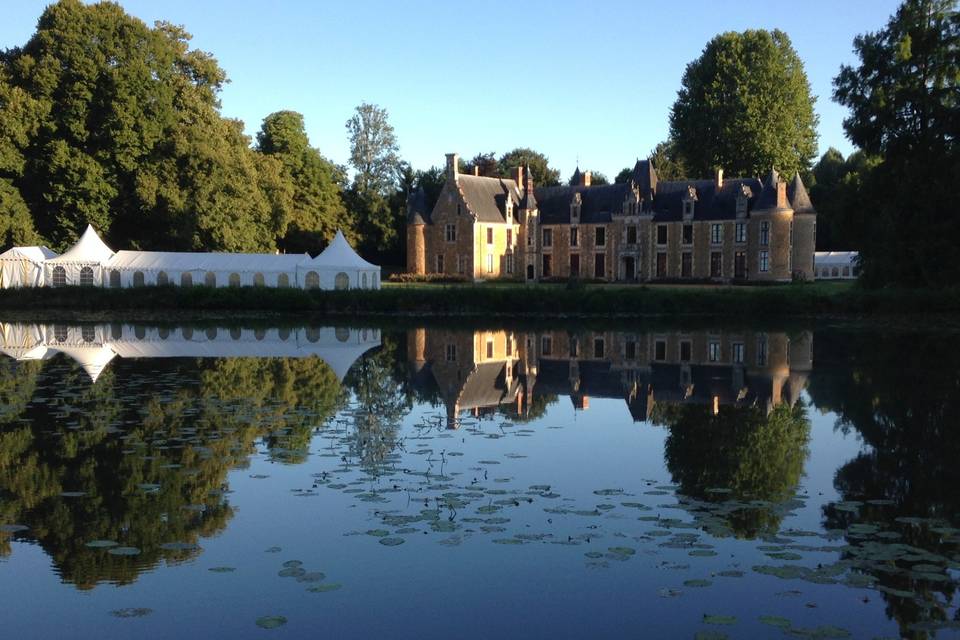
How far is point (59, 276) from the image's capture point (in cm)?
3578

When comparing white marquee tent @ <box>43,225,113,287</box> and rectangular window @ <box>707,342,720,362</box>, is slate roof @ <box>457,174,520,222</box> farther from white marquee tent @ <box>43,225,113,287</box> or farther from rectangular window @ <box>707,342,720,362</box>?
rectangular window @ <box>707,342,720,362</box>

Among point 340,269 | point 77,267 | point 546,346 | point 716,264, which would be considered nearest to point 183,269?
point 77,267

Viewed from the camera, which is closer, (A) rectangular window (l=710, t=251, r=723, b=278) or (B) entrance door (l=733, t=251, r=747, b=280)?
(B) entrance door (l=733, t=251, r=747, b=280)

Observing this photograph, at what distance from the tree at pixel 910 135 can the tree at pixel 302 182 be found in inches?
1253

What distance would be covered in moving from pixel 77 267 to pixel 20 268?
7.23 feet

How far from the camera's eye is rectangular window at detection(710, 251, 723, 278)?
4911 cm

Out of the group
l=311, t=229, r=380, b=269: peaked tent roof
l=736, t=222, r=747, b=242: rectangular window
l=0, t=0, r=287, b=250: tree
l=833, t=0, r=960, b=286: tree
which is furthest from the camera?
l=736, t=222, r=747, b=242: rectangular window

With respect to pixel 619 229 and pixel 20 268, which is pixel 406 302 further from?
pixel 619 229

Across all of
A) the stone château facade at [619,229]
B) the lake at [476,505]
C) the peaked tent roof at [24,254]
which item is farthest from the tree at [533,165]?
the lake at [476,505]

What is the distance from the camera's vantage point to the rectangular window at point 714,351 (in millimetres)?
18969

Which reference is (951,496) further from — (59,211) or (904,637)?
(59,211)

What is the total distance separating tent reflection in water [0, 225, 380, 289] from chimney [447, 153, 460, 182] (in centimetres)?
1710

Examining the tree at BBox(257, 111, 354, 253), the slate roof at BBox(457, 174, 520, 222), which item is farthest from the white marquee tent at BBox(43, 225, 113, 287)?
the slate roof at BBox(457, 174, 520, 222)

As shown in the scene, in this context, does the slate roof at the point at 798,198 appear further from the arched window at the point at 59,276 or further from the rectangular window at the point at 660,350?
the arched window at the point at 59,276
